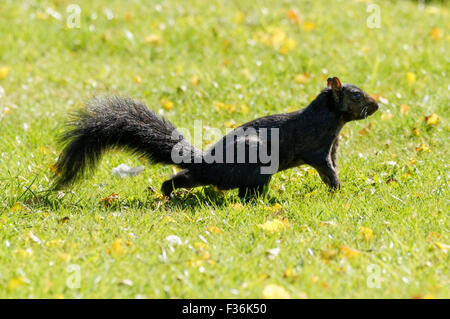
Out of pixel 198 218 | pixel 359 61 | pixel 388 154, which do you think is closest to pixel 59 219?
pixel 198 218

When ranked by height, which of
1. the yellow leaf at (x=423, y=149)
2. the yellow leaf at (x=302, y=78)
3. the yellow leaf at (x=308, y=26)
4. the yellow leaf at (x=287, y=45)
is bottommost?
the yellow leaf at (x=423, y=149)

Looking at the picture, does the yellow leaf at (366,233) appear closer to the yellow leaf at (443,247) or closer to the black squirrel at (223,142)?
the yellow leaf at (443,247)

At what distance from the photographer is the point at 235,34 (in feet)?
21.5

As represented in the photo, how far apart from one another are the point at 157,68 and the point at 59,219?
Answer: 10.2 ft

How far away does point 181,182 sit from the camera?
3.68m

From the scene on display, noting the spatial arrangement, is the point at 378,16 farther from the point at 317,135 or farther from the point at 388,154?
the point at 317,135

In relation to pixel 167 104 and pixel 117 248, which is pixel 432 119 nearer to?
pixel 167 104

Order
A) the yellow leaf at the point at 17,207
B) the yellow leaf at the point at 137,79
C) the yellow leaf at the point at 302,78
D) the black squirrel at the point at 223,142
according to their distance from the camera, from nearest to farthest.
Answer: the yellow leaf at the point at 17,207, the black squirrel at the point at 223,142, the yellow leaf at the point at 302,78, the yellow leaf at the point at 137,79

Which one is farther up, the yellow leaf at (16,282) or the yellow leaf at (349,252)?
the yellow leaf at (349,252)

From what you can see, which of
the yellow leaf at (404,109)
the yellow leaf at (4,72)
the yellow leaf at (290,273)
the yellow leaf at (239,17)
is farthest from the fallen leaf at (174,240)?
the yellow leaf at (239,17)

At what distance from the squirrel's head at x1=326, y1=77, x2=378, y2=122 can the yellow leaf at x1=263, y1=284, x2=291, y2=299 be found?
158 centimetres

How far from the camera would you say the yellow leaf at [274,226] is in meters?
3.09

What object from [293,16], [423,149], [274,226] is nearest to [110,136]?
[274,226]
